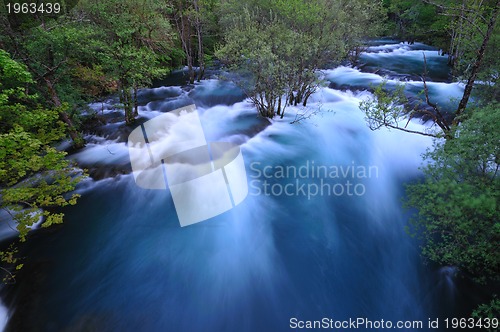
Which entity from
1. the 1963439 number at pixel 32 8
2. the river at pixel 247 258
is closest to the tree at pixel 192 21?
the 1963439 number at pixel 32 8

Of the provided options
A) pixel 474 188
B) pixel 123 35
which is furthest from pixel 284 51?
pixel 474 188

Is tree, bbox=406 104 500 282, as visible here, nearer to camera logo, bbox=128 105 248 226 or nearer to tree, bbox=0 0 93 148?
camera logo, bbox=128 105 248 226

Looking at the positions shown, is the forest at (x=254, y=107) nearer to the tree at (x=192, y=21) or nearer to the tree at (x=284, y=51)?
the tree at (x=284, y=51)

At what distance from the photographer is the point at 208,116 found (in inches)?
743

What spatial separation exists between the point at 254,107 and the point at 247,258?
12975mm

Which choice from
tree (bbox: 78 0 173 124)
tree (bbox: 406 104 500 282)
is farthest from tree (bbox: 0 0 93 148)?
tree (bbox: 406 104 500 282)

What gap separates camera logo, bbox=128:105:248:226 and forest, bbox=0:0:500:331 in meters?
1.54

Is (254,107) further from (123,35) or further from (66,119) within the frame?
(66,119)

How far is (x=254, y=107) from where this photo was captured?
1934 centimetres

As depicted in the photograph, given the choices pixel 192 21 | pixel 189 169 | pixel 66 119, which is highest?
pixel 192 21

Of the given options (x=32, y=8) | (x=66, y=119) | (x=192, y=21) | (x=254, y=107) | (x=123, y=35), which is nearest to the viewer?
(x=66, y=119)

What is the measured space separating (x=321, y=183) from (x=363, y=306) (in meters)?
5.74

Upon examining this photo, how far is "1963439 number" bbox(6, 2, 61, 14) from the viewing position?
535 inches

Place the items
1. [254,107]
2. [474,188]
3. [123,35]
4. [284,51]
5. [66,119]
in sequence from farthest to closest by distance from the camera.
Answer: [254,107], [284,51], [123,35], [66,119], [474,188]
